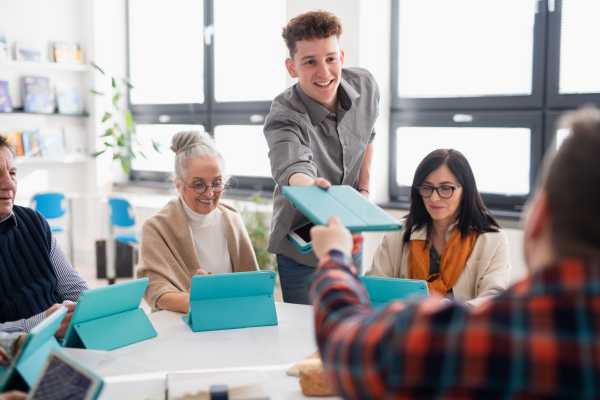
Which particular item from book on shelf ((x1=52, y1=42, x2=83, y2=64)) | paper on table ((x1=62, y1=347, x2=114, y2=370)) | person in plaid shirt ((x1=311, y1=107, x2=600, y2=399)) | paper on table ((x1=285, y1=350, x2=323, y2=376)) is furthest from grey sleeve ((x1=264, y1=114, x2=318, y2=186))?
book on shelf ((x1=52, y1=42, x2=83, y2=64))

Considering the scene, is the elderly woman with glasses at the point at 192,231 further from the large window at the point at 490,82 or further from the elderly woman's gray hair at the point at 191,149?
the large window at the point at 490,82

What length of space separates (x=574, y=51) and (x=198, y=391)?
2939mm

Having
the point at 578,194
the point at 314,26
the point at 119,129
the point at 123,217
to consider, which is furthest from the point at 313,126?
the point at 119,129

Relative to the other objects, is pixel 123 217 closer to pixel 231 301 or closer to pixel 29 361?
pixel 231 301

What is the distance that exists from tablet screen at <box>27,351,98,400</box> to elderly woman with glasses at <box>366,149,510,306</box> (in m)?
1.37

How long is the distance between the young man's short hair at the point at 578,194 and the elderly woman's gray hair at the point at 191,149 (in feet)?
5.71

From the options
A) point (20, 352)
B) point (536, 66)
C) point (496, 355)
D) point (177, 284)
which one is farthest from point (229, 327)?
point (536, 66)

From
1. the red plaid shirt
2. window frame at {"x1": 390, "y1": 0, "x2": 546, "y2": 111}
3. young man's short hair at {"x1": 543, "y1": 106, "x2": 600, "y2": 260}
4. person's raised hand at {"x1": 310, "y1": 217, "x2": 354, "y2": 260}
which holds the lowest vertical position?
the red plaid shirt

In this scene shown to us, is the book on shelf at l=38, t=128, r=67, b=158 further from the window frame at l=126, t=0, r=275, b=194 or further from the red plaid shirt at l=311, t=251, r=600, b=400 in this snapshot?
the red plaid shirt at l=311, t=251, r=600, b=400

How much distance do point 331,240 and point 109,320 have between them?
3.04ft

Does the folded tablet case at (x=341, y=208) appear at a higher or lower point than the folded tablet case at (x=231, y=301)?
higher

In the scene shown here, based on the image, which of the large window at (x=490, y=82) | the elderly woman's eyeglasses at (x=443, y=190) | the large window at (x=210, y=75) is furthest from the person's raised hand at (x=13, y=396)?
the large window at (x=210, y=75)

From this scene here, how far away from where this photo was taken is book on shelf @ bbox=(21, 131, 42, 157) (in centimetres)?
527

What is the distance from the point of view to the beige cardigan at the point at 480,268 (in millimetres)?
2094
